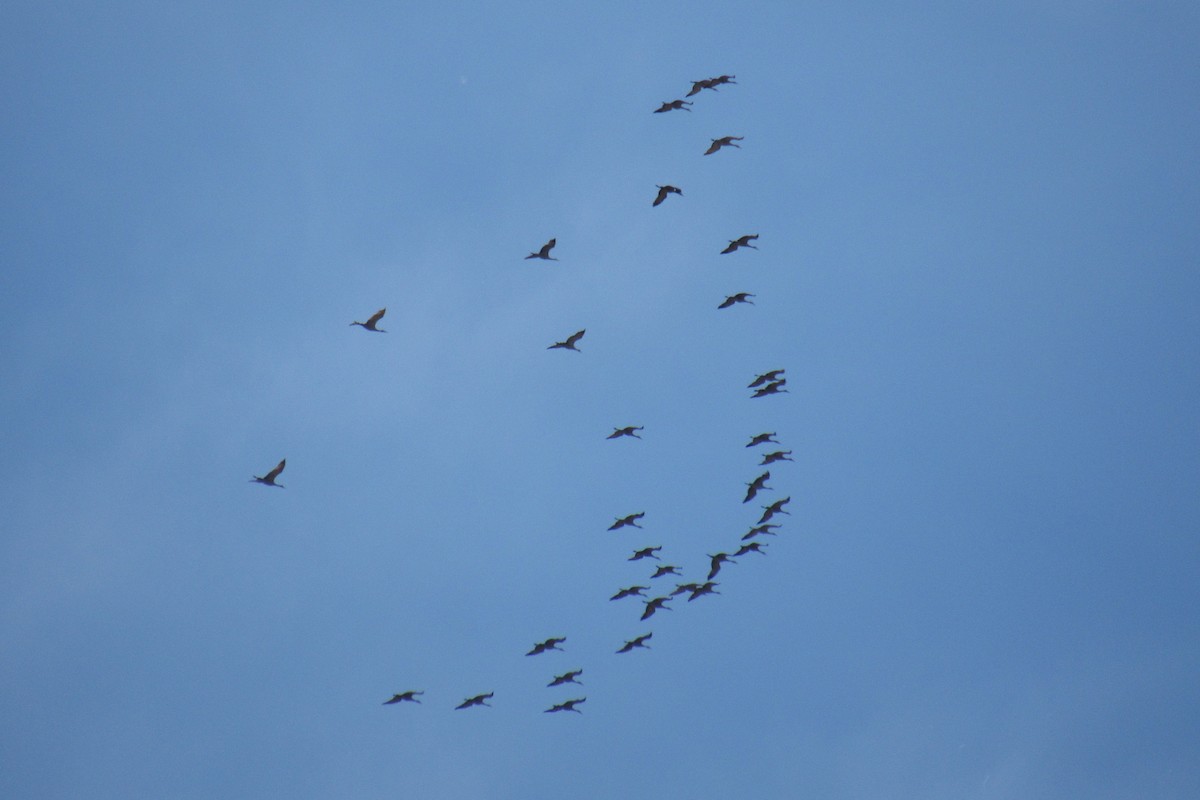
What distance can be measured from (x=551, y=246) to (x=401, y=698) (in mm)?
29007

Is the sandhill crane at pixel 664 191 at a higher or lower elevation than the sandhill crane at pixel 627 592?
higher

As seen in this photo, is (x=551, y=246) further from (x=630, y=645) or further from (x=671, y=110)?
(x=630, y=645)

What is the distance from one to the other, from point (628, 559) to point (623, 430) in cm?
813

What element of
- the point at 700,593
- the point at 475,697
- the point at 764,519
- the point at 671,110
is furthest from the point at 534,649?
the point at 671,110

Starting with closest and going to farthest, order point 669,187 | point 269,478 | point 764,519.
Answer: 1. point 669,187
2. point 269,478
3. point 764,519

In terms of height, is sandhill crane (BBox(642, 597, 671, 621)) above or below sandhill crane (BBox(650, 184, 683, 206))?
below

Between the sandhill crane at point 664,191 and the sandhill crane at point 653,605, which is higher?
the sandhill crane at point 664,191

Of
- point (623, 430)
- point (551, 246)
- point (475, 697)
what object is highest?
point (551, 246)

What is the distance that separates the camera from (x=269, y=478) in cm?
8294

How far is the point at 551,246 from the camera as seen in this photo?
80.4 metres

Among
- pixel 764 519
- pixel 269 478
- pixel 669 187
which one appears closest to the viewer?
pixel 669 187

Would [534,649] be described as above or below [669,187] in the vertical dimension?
below

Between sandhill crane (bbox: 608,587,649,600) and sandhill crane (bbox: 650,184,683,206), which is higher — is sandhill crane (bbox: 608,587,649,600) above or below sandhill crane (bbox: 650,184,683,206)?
below

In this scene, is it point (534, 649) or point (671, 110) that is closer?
point (671, 110)
